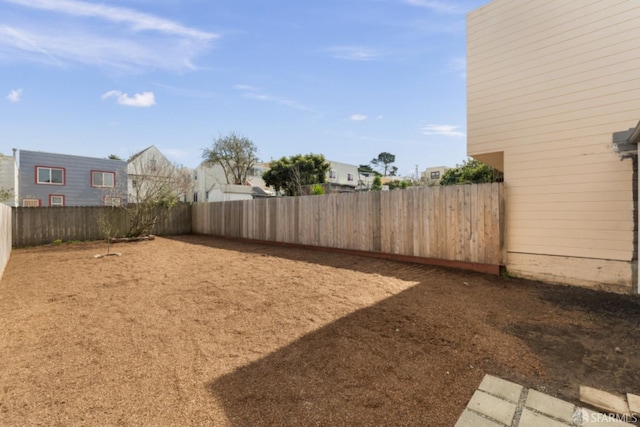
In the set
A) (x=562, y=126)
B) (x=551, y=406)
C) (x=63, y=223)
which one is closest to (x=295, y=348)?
(x=551, y=406)

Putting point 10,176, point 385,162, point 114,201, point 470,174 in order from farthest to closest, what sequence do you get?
1. point 385,162
2. point 470,174
3. point 10,176
4. point 114,201

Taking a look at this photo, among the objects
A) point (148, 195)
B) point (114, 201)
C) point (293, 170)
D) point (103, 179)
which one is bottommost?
point (114, 201)

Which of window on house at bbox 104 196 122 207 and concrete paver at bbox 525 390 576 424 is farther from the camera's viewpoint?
window on house at bbox 104 196 122 207

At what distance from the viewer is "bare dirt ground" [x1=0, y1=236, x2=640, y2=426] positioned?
6.63ft

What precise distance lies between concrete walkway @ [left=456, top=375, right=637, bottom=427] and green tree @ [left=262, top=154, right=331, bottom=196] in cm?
2331

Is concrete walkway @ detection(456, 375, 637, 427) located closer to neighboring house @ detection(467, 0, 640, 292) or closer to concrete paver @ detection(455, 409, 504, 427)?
concrete paver @ detection(455, 409, 504, 427)

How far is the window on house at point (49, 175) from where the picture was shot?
17.3 meters

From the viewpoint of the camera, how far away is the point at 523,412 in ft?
6.39

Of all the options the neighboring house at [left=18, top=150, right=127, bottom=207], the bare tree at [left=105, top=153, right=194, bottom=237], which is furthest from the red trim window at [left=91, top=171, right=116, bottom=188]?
the bare tree at [left=105, top=153, right=194, bottom=237]

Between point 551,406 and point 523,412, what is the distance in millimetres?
231

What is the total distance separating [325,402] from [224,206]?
12407mm

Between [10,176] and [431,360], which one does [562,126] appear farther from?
[10,176]

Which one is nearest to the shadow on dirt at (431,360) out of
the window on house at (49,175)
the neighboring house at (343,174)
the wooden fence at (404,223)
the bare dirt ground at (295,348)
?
the bare dirt ground at (295,348)

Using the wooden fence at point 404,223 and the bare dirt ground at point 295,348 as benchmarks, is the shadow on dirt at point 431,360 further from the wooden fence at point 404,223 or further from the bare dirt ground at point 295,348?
the wooden fence at point 404,223
